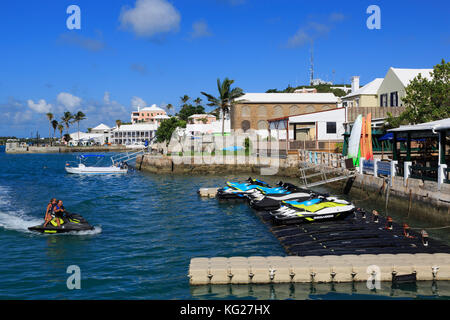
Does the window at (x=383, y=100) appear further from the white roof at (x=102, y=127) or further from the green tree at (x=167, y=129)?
the white roof at (x=102, y=127)

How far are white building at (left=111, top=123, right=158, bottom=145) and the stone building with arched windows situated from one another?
71630mm

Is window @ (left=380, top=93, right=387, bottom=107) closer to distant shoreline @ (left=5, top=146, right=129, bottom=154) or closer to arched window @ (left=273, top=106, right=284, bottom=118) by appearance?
arched window @ (left=273, top=106, right=284, bottom=118)

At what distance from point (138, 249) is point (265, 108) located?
61.5 meters

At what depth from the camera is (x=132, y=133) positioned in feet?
484

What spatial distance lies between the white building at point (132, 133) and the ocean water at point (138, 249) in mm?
110501

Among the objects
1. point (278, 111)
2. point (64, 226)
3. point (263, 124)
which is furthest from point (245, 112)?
point (64, 226)

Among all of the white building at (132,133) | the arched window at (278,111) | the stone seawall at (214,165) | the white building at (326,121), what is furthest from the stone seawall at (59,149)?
the white building at (326,121)

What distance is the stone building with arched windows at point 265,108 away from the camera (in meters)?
76.0

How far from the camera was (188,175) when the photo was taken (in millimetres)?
50531

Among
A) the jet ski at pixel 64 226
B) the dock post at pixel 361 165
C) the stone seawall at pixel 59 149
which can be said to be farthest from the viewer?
the stone seawall at pixel 59 149

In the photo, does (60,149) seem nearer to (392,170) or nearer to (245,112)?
(245,112)
